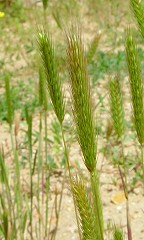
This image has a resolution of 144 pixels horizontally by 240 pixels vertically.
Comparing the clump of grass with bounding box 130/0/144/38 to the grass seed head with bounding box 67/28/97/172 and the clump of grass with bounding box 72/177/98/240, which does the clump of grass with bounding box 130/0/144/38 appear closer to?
the grass seed head with bounding box 67/28/97/172

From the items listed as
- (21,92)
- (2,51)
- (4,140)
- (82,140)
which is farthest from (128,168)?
(2,51)

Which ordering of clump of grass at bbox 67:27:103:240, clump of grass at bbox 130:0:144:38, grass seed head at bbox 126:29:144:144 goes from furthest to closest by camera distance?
1. clump of grass at bbox 130:0:144:38
2. grass seed head at bbox 126:29:144:144
3. clump of grass at bbox 67:27:103:240

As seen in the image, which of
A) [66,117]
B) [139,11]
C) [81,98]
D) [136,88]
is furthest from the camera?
[66,117]

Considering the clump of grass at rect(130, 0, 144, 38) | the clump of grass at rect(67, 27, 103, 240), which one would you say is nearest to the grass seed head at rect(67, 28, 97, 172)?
the clump of grass at rect(67, 27, 103, 240)

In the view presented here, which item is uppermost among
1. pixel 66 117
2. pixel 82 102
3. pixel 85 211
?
pixel 66 117

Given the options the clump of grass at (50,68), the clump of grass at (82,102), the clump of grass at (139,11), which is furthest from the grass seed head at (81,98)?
the clump of grass at (139,11)

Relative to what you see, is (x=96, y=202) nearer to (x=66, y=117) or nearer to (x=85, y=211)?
(x=85, y=211)

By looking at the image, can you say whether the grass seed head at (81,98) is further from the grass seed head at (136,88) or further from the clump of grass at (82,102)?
the grass seed head at (136,88)

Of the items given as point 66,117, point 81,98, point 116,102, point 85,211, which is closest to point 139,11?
point 116,102

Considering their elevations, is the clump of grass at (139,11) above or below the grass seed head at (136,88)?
above

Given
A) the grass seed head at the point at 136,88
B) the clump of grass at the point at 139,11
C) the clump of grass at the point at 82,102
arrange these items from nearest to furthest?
1. the clump of grass at the point at 82,102
2. the grass seed head at the point at 136,88
3. the clump of grass at the point at 139,11

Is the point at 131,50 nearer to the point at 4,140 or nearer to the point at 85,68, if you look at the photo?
the point at 85,68
